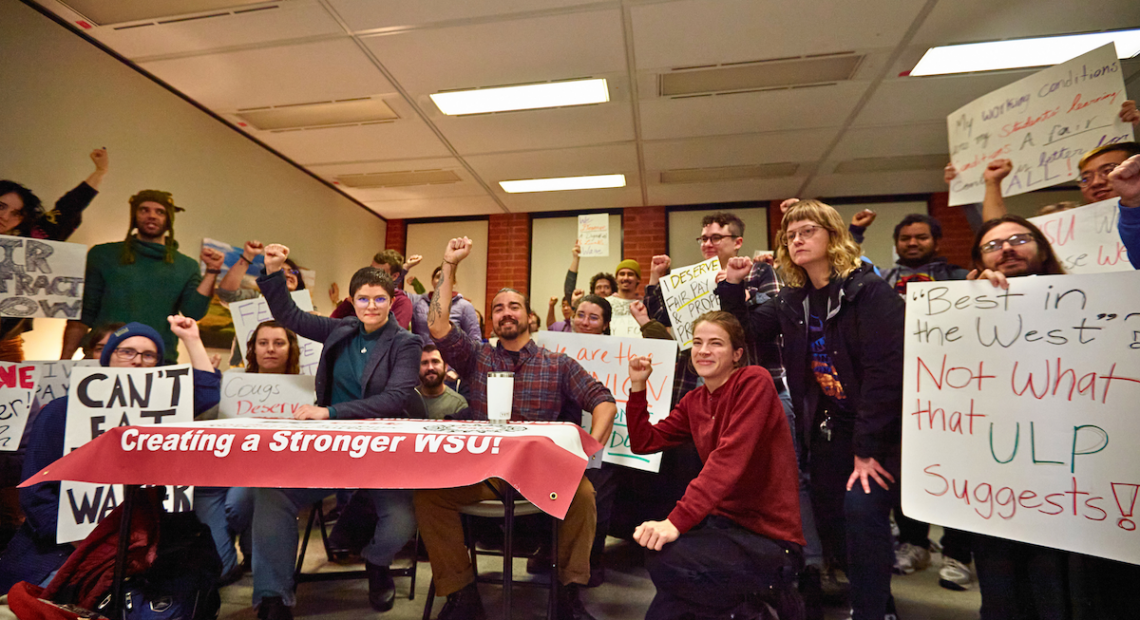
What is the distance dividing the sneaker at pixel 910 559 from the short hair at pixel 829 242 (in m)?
1.69

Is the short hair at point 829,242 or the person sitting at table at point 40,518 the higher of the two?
the short hair at point 829,242

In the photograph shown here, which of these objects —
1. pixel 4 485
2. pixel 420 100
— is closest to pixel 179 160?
pixel 420 100

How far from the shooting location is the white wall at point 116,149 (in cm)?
291

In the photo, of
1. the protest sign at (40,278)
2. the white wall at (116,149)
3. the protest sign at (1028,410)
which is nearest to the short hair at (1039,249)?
the protest sign at (1028,410)

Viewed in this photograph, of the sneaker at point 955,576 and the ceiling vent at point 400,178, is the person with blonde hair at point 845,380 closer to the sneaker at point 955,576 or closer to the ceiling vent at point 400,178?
the sneaker at point 955,576

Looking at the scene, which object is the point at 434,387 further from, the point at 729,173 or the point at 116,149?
the point at 729,173

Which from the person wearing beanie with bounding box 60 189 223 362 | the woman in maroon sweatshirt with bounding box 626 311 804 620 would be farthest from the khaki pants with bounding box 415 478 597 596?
the person wearing beanie with bounding box 60 189 223 362

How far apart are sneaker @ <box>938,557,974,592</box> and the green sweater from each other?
405 cm

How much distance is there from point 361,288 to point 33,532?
145 centimetres

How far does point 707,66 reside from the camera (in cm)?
346

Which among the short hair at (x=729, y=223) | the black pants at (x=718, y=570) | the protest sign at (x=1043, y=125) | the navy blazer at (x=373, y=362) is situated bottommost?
the black pants at (x=718, y=570)

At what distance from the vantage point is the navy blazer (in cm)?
208

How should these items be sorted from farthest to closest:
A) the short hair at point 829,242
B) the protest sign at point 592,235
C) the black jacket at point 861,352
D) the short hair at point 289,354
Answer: the protest sign at point 592,235 < the short hair at point 289,354 < the short hair at point 829,242 < the black jacket at point 861,352

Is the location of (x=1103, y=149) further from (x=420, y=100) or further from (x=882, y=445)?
(x=420, y=100)
